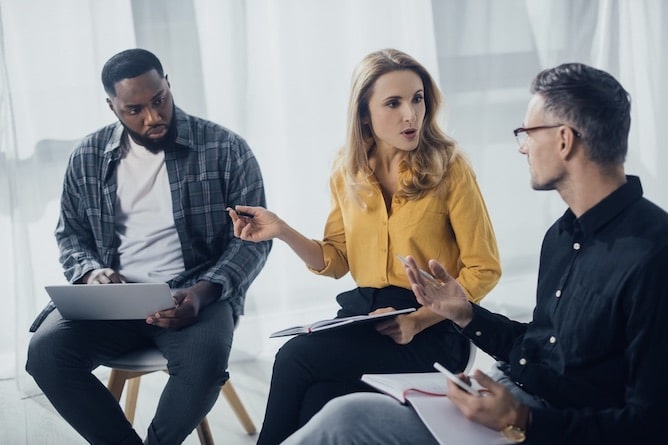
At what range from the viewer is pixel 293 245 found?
215cm

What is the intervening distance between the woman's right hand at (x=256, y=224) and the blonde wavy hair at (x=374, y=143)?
21cm

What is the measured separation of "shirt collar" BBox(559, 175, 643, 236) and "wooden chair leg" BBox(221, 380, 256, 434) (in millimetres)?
1378

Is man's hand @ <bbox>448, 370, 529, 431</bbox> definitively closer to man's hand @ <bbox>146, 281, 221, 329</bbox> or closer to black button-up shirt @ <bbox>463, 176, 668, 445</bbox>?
black button-up shirt @ <bbox>463, 176, 668, 445</bbox>

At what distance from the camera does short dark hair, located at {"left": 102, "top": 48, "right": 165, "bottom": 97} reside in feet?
7.58

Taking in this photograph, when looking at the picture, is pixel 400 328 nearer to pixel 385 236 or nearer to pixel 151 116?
pixel 385 236

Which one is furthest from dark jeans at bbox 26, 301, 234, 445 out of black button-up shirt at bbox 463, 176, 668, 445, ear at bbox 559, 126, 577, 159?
ear at bbox 559, 126, 577, 159

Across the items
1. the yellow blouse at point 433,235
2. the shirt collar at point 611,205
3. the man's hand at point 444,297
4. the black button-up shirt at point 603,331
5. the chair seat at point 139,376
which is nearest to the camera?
the black button-up shirt at point 603,331

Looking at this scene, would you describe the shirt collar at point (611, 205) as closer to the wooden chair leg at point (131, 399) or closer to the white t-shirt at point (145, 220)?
the white t-shirt at point (145, 220)

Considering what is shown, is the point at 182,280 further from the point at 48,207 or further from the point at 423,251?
the point at 48,207

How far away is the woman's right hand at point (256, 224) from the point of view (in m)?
2.13

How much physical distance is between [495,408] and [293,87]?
2.08m

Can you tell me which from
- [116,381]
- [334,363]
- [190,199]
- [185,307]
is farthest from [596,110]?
[116,381]

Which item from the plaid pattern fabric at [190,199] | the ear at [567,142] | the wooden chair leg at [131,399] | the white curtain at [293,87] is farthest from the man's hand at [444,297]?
the white curtain at [293,87]

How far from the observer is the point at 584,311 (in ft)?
4.74
